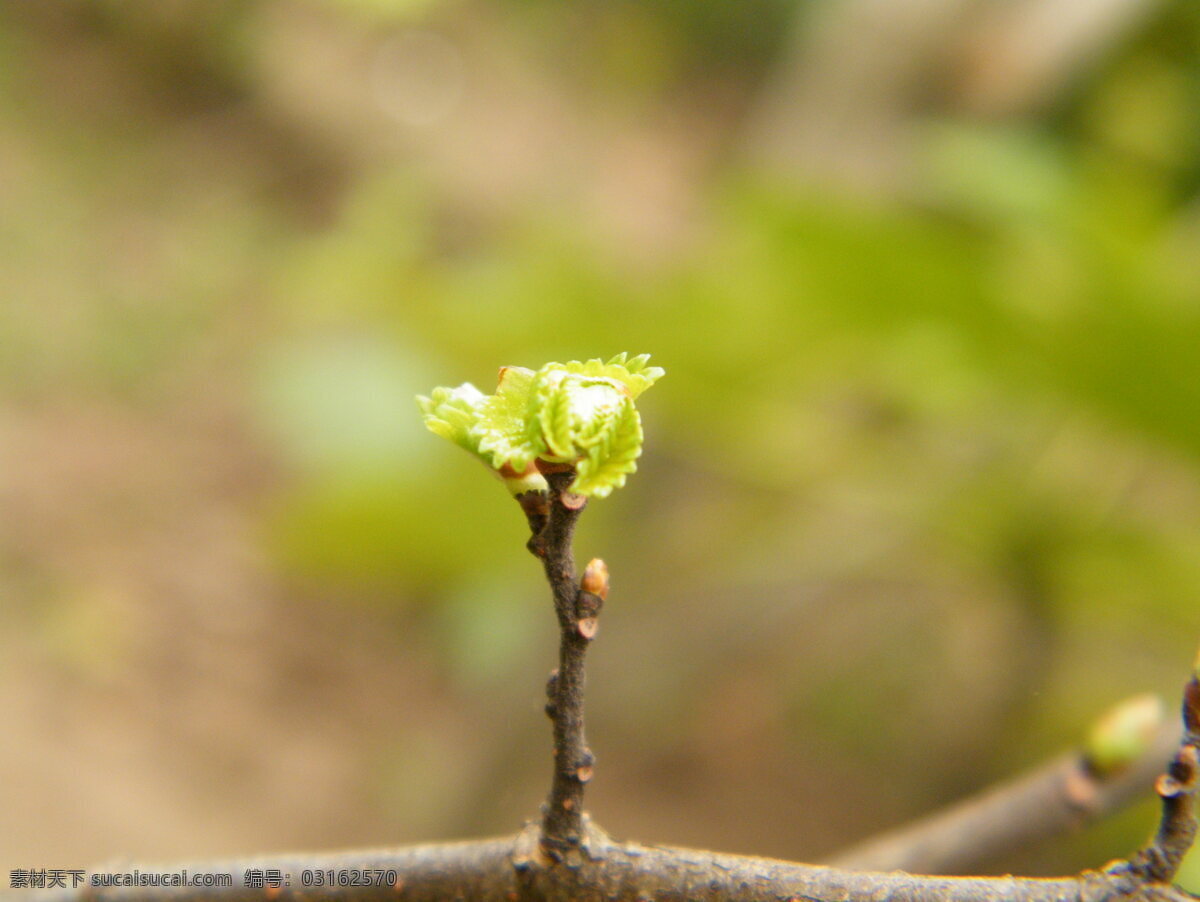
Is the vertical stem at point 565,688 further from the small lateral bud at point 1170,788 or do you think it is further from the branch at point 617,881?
the small lateral bud at point 1170,788

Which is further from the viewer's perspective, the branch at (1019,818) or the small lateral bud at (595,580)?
the branch at (1019,818)

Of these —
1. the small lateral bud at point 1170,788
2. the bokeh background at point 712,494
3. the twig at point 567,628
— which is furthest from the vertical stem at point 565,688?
the bokeh background at point 712,494

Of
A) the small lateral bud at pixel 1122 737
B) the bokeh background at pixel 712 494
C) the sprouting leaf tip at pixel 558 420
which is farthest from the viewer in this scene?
the bokeh background at pixel 712 494

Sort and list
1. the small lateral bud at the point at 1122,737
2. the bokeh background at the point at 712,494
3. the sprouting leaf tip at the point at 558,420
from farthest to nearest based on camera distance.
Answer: the bokeh background at the point at 712,494
the small lateral bud at the point at 1122,737
the sprouting leaf tip at the point at 558,420

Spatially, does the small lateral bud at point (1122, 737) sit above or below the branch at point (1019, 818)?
above

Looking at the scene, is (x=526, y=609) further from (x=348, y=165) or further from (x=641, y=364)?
(x=348, y=165)

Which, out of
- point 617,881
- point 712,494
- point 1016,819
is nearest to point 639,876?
point 617,881
